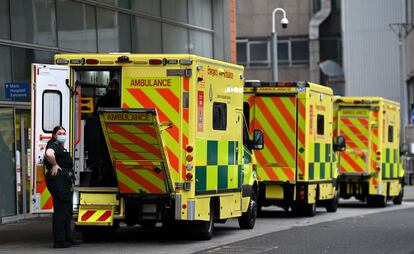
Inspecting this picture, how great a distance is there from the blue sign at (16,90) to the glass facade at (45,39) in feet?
0.06

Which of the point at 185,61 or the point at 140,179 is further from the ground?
the point at 185,61

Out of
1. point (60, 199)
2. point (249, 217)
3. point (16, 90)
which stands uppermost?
point (16, 90)

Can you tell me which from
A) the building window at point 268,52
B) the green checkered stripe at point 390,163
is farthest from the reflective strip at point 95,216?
the building window at point 268,52

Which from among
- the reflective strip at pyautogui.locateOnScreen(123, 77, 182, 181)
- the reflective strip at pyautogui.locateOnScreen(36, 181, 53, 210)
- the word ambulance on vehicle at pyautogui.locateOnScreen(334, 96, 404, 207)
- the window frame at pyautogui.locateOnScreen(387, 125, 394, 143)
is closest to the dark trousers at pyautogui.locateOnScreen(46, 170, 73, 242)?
the reflective strip at pyautogui.locateOnScreen(36, 181, 53, 210)

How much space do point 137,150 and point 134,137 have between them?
0.85 ft

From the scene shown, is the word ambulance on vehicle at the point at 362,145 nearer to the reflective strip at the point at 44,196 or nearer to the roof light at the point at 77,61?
the roof light at the point at 77,61

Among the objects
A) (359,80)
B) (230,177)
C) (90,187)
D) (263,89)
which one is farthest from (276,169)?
(359,80)

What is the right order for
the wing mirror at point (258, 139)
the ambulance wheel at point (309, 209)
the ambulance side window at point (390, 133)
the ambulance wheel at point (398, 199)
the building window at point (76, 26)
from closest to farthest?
the wing mirror at point (258, 139)
the building window at point (76, 26)
the ambulance wheel at point (309, 209)
the ambulance side window at point (390, 133)
the ambulance wheel at point (398, 199)

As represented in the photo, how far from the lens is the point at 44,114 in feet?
50.6

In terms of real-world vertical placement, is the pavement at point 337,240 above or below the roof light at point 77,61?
below

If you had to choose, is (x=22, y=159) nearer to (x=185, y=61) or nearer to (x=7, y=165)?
(x=7, y=165)

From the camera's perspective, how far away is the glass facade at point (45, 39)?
20344mm

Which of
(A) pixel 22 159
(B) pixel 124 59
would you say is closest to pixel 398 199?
(A) pixel 22 159

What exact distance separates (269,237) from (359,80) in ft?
148
